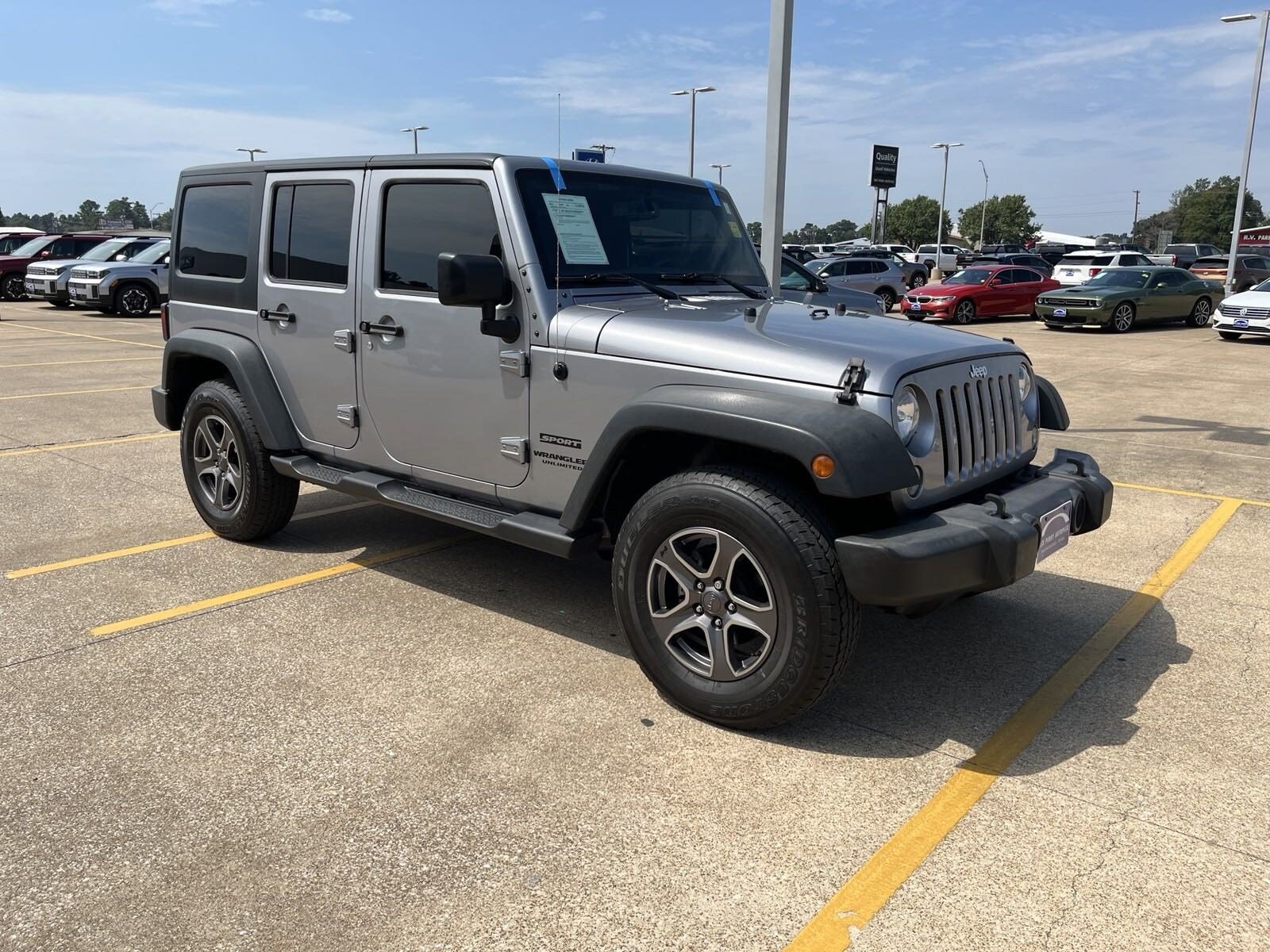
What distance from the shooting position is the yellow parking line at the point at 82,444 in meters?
8.01

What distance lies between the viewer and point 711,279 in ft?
15.5

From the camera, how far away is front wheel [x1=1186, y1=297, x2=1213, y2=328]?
2350 centimetres

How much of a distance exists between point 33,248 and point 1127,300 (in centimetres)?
2577

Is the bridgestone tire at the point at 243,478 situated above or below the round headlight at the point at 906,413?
below

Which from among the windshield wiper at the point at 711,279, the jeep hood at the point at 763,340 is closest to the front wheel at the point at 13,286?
the windshield wiper at the point at 711,279

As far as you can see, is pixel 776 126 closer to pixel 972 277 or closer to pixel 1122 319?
pixel 1122 319

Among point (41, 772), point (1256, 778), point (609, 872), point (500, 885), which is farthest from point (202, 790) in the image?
point (1256, 778)

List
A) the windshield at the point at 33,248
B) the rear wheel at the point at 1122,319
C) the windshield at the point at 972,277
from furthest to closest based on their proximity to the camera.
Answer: the windshield at the point at 33,248 → the windshield at the point at 972,277 → the rear wheel at the point at 1122,319

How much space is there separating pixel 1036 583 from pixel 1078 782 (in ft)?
6.90

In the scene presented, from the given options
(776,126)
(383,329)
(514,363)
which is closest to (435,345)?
(383,329)

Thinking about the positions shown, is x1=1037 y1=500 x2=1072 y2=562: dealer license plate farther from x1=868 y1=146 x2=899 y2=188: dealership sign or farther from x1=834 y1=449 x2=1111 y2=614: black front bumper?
x1=868 y1=146 x2=899 y2=188: dealership sign

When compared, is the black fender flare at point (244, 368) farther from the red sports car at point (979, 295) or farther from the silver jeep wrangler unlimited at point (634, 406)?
the red sports car at point (979, 295)

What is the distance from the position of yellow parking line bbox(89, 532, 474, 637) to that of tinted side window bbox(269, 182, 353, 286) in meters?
1.45

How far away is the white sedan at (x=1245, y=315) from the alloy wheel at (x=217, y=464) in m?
19.1
